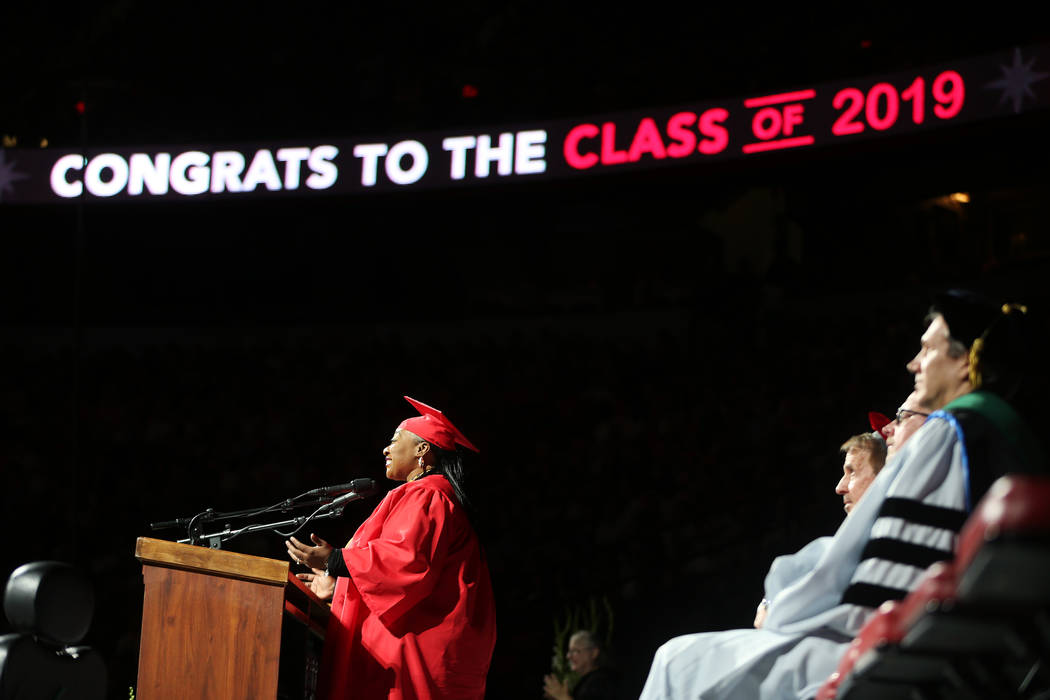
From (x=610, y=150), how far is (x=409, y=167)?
1.80m

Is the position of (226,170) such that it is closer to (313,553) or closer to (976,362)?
(313,553)

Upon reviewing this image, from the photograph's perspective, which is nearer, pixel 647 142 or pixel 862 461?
pixel 862 461

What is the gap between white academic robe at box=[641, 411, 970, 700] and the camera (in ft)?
7.71

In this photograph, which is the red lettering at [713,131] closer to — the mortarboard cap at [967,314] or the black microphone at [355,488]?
the black microphone at [355,488]

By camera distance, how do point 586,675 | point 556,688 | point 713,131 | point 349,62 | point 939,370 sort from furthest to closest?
1. point 349,62
2. point 713,131
3. point 556,688
4. point 586,675
5. point 939,370

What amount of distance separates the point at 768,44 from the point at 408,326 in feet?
14.9

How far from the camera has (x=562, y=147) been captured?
32.2 ft

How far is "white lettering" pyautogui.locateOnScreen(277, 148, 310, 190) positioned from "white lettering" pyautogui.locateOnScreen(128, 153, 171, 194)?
1071 millimetres

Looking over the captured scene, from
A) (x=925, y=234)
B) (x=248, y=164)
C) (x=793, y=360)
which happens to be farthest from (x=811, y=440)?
(x=248, y=164)

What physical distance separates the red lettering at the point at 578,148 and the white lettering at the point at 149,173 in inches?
144

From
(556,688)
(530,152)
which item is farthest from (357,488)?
(530,152)

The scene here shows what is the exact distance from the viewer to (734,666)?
2574 mm

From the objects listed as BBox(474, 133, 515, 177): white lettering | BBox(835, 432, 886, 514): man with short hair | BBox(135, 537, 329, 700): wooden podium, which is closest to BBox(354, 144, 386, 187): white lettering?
BBox(474, 133, 515, 177): white lettering

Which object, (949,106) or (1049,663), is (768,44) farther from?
(1049,663)
